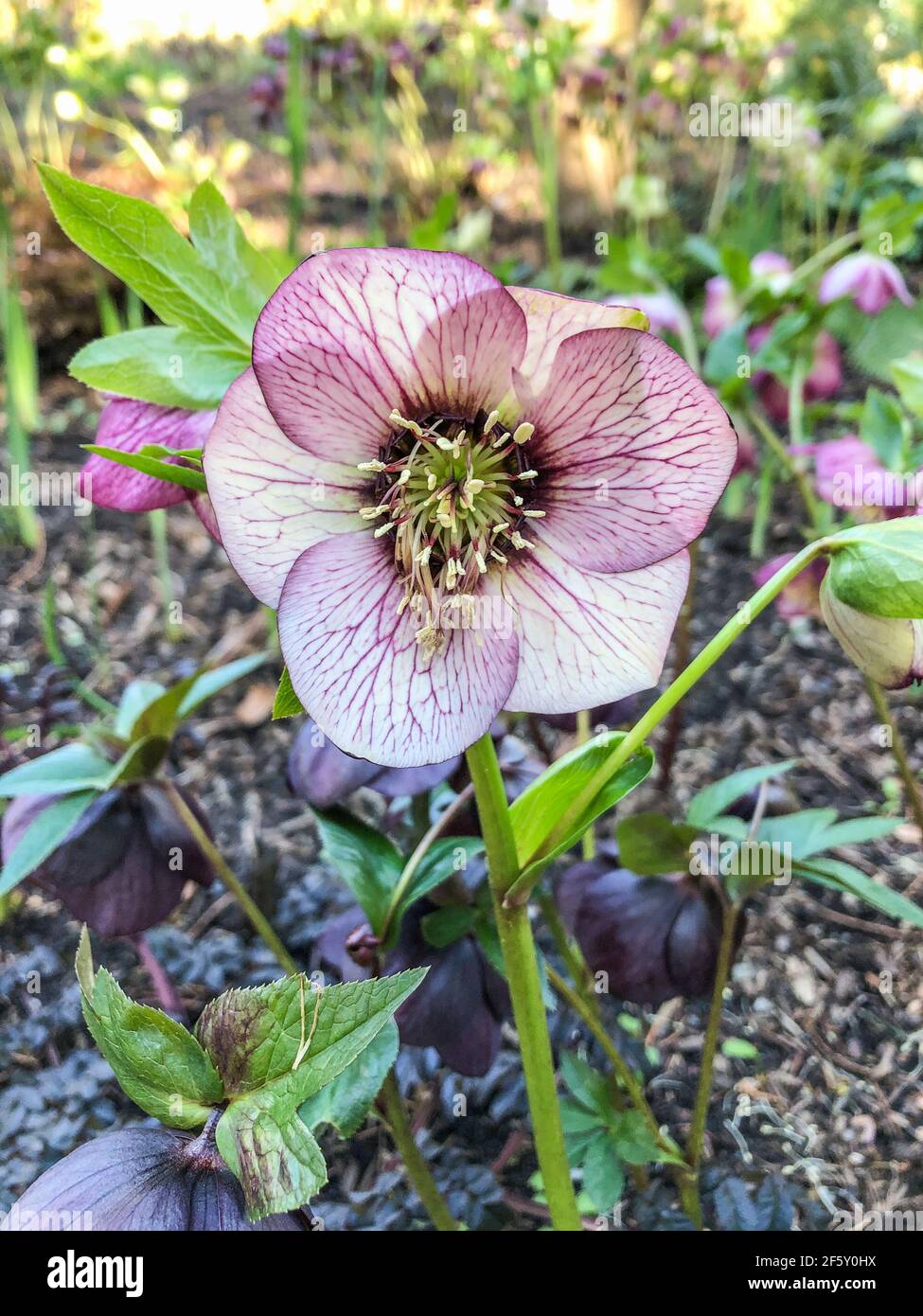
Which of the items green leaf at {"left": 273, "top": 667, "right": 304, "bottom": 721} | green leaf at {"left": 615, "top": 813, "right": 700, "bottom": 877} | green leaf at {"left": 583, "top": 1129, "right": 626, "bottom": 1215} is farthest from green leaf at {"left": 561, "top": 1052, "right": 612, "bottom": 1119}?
green leaf at {"left": 273, "top": 667, "right": 304, "bottom": 721}

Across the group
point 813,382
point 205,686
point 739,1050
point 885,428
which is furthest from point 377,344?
point 813,382

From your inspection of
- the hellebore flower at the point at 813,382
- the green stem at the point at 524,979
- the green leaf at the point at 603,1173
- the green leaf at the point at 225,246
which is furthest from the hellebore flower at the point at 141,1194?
the hellebore flower at the point at 813,382

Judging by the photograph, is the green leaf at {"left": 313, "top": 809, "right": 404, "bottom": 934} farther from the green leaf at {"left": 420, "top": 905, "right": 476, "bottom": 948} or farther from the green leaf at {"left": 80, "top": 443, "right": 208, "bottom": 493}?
the green leaf at {"left": 80, "top": 443, "right": 208, "bottom": 493}

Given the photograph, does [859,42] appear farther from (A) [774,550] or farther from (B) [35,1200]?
(B) [35,1200]

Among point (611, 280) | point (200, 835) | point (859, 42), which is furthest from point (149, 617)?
point (859, 42)

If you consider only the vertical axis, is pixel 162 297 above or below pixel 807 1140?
above

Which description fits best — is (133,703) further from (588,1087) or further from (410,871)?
(588,1087)
